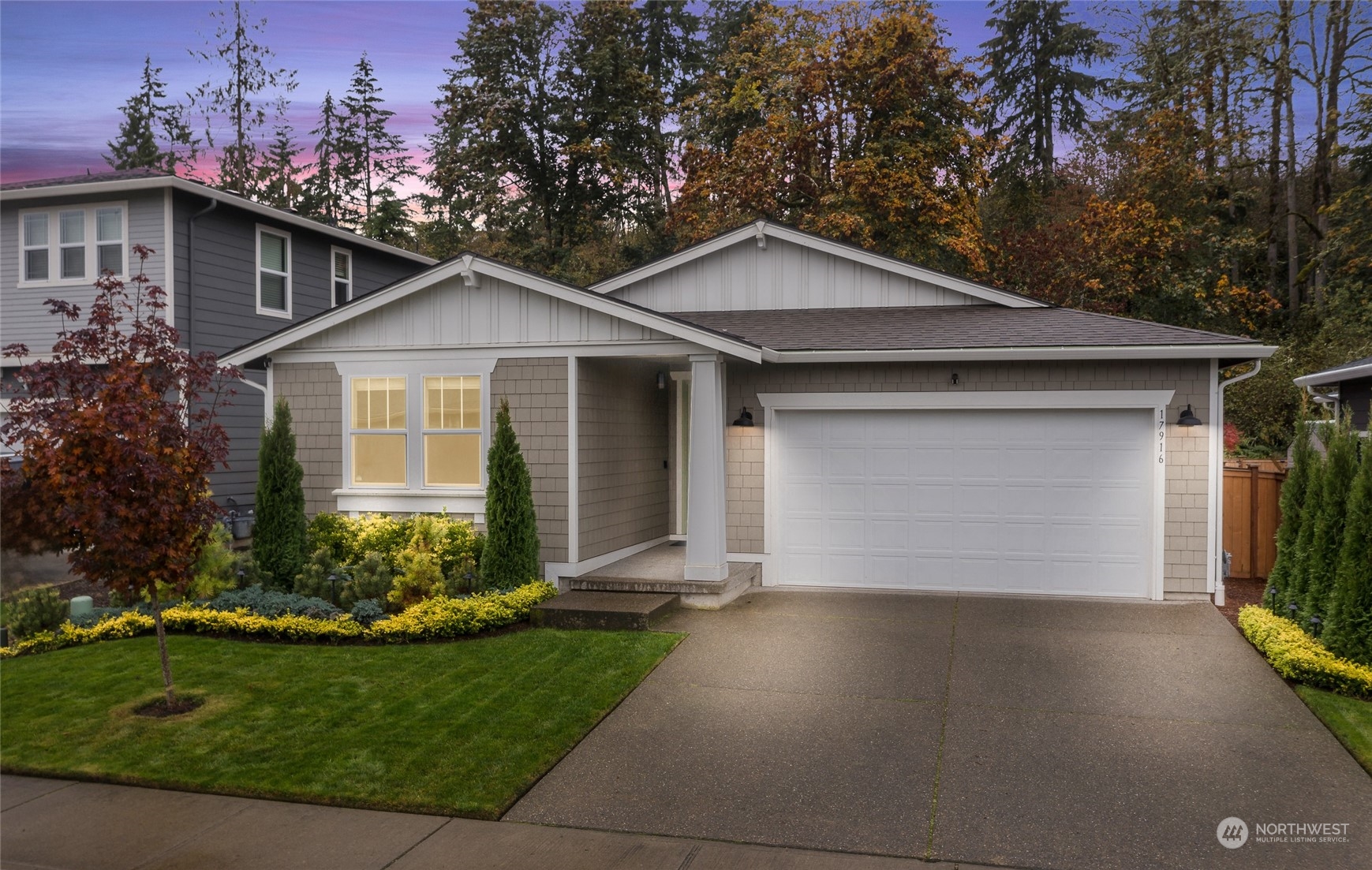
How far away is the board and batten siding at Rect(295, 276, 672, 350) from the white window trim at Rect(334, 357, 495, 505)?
261mm

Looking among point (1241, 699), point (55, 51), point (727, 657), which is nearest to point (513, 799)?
point (727, 657)

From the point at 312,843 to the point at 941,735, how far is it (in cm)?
394

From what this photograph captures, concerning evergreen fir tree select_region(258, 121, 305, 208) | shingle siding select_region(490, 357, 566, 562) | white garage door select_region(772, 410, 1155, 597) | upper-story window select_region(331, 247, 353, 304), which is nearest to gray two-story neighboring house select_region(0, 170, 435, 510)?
upper-story window select_region(331, 247, 353, 304)

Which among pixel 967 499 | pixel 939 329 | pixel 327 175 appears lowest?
pixel 967 499

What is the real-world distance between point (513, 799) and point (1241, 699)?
17.7ft

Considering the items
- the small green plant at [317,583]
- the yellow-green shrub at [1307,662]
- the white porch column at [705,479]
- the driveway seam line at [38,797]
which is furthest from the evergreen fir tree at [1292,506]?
the driveway seam line at [38,797]

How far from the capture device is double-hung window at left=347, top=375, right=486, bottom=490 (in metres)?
11.0

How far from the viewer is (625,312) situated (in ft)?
33.3

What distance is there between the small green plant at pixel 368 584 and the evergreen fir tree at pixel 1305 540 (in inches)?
332

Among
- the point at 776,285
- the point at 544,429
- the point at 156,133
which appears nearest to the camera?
the point at 544,429

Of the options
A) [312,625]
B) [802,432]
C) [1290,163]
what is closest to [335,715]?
[312,625]

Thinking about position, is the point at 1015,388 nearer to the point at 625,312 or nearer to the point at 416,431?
the point at 625,312

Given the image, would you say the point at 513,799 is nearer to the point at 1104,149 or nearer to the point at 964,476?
the point at 964,476

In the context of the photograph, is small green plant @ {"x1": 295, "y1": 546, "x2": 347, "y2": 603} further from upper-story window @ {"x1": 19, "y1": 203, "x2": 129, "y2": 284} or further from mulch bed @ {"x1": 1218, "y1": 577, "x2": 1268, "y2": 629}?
mulch bed @ {"x1": 1218, "y1": 577, "x2": 1268, "y2": 629}
